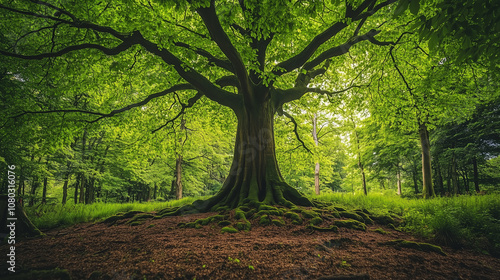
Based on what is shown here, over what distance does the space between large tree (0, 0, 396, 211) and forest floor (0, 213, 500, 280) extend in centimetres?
254

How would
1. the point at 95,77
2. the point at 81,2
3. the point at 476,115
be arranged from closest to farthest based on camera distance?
the point at 81,2 → the point at 95,77 → the point at 476,115

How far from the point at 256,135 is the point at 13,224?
6.22 m

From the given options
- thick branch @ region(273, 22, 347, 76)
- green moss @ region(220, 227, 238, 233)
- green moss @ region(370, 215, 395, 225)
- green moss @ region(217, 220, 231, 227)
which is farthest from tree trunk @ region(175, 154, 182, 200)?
green moss @ region(370, 215, 395, 225)

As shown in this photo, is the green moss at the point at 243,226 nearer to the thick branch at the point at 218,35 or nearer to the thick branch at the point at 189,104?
the thick branch at the point at 218,35

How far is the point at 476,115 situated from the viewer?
35.0ft

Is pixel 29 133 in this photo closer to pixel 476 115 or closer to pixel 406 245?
pixel 406 245

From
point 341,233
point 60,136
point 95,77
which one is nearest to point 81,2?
point 95,77

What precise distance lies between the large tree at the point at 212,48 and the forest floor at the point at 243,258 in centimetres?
254

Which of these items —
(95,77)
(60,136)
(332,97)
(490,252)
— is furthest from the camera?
(332,97)

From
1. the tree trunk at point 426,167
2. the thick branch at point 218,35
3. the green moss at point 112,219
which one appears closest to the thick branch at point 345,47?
the thick branch at point 218,35

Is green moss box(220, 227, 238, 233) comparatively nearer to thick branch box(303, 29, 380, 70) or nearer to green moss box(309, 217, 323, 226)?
green moss box(309, 217, 323, 226)

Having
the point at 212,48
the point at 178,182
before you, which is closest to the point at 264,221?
the point at 212,48

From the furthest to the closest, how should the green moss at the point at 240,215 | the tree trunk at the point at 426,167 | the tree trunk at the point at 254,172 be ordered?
the tree trunk at the point at 426,167 < the tree trunk at the point at 254,172 < the green moss at the point at 240,215

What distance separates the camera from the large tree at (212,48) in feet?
15.6
